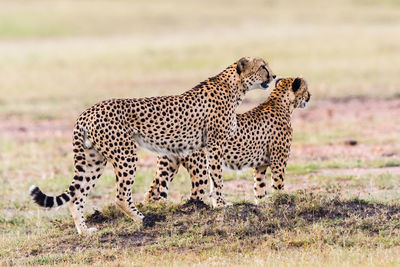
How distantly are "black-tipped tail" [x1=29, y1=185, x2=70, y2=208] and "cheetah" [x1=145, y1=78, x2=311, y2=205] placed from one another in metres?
1.52

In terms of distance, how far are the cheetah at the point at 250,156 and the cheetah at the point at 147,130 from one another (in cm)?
33

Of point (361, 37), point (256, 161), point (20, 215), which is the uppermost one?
point (361, 37)

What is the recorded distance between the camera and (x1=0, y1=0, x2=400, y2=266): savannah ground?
725 centimetres

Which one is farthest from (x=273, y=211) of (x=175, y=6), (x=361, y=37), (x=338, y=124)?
(x=175, y=6)

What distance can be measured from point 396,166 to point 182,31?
33.5 metres

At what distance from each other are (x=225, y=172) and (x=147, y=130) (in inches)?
158

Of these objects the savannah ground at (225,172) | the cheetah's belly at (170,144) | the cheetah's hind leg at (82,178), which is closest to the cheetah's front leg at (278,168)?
the savannah ground at (225,172)

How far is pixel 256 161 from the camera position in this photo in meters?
9.11

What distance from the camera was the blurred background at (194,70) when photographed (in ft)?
39.4

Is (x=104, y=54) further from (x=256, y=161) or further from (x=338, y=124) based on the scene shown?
(x=256, y=161)

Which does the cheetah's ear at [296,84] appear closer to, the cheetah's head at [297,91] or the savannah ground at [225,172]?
the cheetah's head at [297,91]

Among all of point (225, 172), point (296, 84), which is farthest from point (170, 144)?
point (225, 172)

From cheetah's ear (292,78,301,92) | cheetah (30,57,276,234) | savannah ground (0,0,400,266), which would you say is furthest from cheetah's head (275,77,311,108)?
savannah ground (0,0,400,266)

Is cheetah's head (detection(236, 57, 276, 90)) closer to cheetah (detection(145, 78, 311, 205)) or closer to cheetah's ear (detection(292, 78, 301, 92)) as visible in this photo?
cheetah (detection(145, 78, 311, 205))
